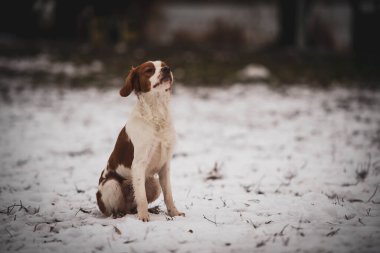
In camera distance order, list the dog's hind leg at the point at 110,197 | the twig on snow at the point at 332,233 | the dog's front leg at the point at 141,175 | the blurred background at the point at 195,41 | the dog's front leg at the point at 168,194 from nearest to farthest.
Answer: the twig on snow at the point at 332,233
the dog's front leg at the point at 141,175
the dog's hind leg at the point at 110,197
the dog's front leg at the point at 168,194
the blurred background at the point at 195,41

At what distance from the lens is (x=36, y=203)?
3822 millimetres

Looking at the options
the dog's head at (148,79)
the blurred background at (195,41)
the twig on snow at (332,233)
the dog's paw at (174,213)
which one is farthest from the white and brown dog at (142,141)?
the blurred background at (195,41)

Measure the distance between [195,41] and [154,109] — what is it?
59.9ft

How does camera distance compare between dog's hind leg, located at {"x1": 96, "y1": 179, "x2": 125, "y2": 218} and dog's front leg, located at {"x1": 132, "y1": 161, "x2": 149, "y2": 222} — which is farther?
dog's hind leg, located at {"x1": 96, "y1": 179, "x2": 125, "y2": 218}

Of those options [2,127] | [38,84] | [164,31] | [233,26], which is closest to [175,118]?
[2,127]

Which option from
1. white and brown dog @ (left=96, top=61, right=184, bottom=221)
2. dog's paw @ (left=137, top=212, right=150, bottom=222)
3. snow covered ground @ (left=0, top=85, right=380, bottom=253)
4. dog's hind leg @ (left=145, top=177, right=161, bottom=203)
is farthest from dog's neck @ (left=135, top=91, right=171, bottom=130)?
snow covered ground @ (left=0, top=85, right=380, bottom=253)

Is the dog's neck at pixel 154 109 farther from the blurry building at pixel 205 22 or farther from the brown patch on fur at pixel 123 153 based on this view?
the blurry building at pixel 205 22

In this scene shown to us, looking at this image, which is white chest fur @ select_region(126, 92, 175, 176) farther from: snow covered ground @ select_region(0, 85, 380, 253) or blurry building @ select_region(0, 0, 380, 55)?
blurry building @ select_region(0, 0, 380, 55)

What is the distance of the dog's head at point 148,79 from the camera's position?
10.4ft

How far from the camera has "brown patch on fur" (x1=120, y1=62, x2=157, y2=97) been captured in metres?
3.18

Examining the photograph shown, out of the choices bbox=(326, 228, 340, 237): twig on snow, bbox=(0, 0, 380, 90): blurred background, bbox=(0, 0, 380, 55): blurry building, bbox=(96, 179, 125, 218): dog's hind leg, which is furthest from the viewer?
bbox=(0, 0, 380, 55): blurry building

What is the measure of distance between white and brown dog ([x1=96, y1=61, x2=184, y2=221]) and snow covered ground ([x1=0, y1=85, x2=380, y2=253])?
0.22m

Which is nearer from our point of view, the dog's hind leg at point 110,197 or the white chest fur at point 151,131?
the white chest fur at point 151,131

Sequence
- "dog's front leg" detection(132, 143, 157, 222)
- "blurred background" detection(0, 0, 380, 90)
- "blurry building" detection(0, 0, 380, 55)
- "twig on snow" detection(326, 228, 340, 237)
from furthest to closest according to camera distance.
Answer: "blurry building" detection(0, 0, 380, 55)
"blurred background" detection(0, 0, 380, 90)
"dog's front leg" detection(132, 143, 157, 222)
"twig on snow" detection(326, 228, 340, 237)
